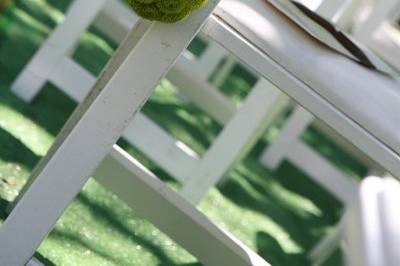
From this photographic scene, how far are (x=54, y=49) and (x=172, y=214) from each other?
1.18 meters

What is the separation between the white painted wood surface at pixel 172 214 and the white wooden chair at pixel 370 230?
329 millimetres

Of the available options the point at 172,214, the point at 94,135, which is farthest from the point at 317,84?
the point at 172,214

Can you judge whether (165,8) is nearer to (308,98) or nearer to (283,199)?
(308,98)

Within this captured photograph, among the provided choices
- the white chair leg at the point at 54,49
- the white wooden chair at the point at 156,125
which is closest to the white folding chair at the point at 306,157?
the white wooden chair at the point at 156,125

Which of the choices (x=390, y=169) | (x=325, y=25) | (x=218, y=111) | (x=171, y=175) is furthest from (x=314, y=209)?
(x=390, y=169)

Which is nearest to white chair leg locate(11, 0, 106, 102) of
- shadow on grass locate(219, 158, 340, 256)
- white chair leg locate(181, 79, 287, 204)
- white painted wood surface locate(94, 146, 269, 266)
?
white chair leg locate(181, 79, 287, 204)

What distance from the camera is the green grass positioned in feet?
8.45

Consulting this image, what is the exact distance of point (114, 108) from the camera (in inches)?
76.3

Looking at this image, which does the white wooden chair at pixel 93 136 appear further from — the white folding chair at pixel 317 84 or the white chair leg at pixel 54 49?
the white chair leg at pixel 54 49

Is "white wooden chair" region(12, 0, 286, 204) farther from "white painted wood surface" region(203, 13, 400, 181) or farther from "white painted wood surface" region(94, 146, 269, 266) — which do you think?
"white painted wood surface" region(203, 13, 400, 181)

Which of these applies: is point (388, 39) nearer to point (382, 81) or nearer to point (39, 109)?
point (39, 109)

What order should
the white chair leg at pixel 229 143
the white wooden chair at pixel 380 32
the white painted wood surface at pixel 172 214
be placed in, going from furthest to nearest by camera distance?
the white wooden chair at pixel 380 32
the white chair leg at pixel 229 143
the white painted wood surface at pixel 172 214

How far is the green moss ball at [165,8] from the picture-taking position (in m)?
1.80

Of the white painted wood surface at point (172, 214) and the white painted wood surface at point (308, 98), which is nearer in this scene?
the white painted wood surface at point (308, 98)
